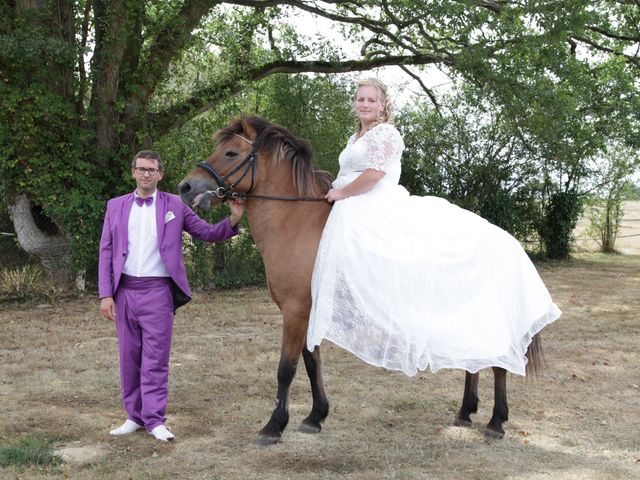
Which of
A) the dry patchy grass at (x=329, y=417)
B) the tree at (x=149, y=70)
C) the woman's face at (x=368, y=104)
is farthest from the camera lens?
the tree at (x=149, y=70)

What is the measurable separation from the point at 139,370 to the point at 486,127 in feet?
44.2

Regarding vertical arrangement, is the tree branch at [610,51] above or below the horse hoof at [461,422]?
above

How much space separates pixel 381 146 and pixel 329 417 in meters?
2.25

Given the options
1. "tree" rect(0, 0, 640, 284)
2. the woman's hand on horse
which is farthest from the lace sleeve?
"tree" rect(0, 0, 640, 284)

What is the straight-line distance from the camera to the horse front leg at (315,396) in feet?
16.6

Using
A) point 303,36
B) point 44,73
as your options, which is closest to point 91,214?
point 44,73

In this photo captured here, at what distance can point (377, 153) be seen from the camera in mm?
4598

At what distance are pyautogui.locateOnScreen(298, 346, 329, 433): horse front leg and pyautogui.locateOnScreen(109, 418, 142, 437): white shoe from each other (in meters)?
1.20

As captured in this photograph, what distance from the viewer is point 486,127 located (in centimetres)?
1678

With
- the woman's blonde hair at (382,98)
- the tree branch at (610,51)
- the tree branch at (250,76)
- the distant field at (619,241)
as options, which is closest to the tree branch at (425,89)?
the tree branch at (250,76)

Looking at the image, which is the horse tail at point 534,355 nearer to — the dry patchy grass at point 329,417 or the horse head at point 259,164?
the dry patchy grass at point 329,417

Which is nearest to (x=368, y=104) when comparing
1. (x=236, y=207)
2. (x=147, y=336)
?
(x=236, y=207)

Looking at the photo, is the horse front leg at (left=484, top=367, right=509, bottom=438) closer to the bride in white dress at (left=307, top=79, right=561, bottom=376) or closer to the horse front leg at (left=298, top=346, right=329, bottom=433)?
the bride in white dress at (left=307, top=79, right=561, bottom=376)

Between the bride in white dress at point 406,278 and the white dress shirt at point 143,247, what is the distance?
1215mm
